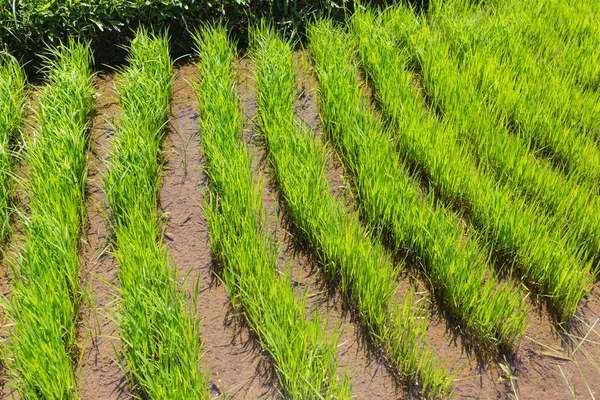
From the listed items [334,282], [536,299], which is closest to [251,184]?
[334,282]

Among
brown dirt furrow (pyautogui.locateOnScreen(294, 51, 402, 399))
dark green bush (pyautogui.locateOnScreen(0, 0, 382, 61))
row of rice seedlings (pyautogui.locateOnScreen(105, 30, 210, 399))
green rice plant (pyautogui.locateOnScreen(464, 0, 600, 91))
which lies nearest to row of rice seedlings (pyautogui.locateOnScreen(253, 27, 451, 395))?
brown dirt furrow (pyautogui.locateOnScreen(294, 51, 402, 399))

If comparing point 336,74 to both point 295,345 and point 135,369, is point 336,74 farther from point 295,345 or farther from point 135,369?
point 135,369

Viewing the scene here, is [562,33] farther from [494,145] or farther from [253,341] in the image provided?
[253,341]

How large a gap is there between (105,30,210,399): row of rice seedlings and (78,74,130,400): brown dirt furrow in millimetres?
51

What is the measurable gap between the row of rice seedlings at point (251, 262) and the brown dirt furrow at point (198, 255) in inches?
2.2

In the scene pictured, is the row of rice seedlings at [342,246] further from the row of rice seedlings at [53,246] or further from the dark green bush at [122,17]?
the row of rice seedlings at [53,246]

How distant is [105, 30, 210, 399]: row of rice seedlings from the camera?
2.19 m

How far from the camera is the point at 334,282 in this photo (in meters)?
2.63

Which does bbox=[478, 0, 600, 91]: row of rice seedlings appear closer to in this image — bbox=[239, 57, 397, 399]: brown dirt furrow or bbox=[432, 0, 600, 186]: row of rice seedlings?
bbox=[432, 0, 600, 186]: row of rice seedlings

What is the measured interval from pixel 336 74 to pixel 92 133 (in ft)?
3.95

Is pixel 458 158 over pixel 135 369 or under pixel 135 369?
over

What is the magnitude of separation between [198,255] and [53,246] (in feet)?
1.78

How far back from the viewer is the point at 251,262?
99.3 inches

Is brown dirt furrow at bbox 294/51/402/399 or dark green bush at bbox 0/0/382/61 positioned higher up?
dark green bush at bbox 0/0/382/61
